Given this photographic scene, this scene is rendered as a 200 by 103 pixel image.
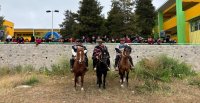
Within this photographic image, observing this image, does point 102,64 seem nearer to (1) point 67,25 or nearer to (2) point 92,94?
(2) point 92,94

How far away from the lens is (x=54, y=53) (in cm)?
3147

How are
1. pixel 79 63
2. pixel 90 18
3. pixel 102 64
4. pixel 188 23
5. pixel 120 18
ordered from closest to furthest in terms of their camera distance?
pixel 79 63, pixel 102 64, pixel 188 23, pixel 90 18, pixel 120 18

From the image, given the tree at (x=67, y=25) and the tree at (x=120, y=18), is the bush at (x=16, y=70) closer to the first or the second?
the tree at (x=120, y=18)

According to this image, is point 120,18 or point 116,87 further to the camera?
point 120,18

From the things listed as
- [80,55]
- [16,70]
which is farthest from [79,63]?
[16,70]

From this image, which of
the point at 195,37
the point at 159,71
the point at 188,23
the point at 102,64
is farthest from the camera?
the point at 188,23

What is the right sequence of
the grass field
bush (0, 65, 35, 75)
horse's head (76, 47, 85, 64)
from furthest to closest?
bush (0, 65, 35, 75) → horse's head (76, 47, 85, 64) → the grass field

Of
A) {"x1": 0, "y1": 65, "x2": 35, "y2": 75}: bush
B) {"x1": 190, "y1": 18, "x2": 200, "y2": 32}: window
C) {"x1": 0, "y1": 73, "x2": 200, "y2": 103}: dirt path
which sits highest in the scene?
{"x1": 190, "y1": 18, "x2": 200, "y2": 32}: window

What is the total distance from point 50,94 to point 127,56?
4465 millimetres

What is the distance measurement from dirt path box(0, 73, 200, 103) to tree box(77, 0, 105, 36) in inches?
1107

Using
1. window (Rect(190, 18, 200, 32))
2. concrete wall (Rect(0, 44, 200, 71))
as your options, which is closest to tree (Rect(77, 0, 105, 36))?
window (Rect(190, 18, 200, 32))

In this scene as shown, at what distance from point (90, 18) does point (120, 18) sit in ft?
16.0

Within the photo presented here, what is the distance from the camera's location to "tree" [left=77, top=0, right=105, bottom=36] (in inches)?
1994

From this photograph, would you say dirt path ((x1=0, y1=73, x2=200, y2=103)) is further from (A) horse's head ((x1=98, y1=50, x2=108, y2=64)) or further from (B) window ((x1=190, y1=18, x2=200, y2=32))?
(B) window ((x1=190, y1=18, x2=200, y2=32))
